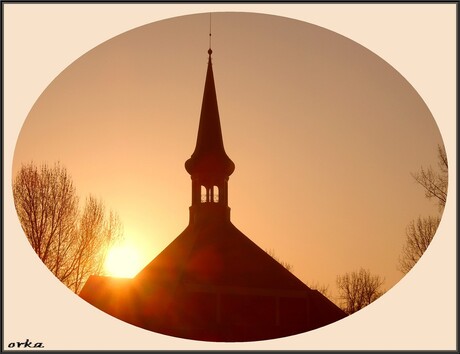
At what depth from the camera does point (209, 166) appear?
111 feet

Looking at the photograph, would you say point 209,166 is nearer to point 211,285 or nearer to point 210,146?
point 210,146

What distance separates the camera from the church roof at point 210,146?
33.8 meters

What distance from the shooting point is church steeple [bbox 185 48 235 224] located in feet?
109

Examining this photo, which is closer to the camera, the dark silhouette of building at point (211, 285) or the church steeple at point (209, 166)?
the dark silhouette of building at point (211, 285)

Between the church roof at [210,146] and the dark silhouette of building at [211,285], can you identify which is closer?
the dark silhouette of building at [211,285]

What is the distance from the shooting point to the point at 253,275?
31750mm

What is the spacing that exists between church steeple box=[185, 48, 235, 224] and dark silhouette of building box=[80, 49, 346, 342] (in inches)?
1.7

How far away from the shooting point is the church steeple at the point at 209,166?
3334 cm

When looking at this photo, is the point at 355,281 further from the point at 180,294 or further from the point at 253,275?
the point at 180,294

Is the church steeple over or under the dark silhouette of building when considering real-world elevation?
over

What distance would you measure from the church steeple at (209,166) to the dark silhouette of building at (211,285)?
0.14 feet

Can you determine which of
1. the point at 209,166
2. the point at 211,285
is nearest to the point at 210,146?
the point at 209,166

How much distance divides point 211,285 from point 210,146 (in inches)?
295

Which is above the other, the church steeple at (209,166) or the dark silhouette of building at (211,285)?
the church steeple at (209,166)
